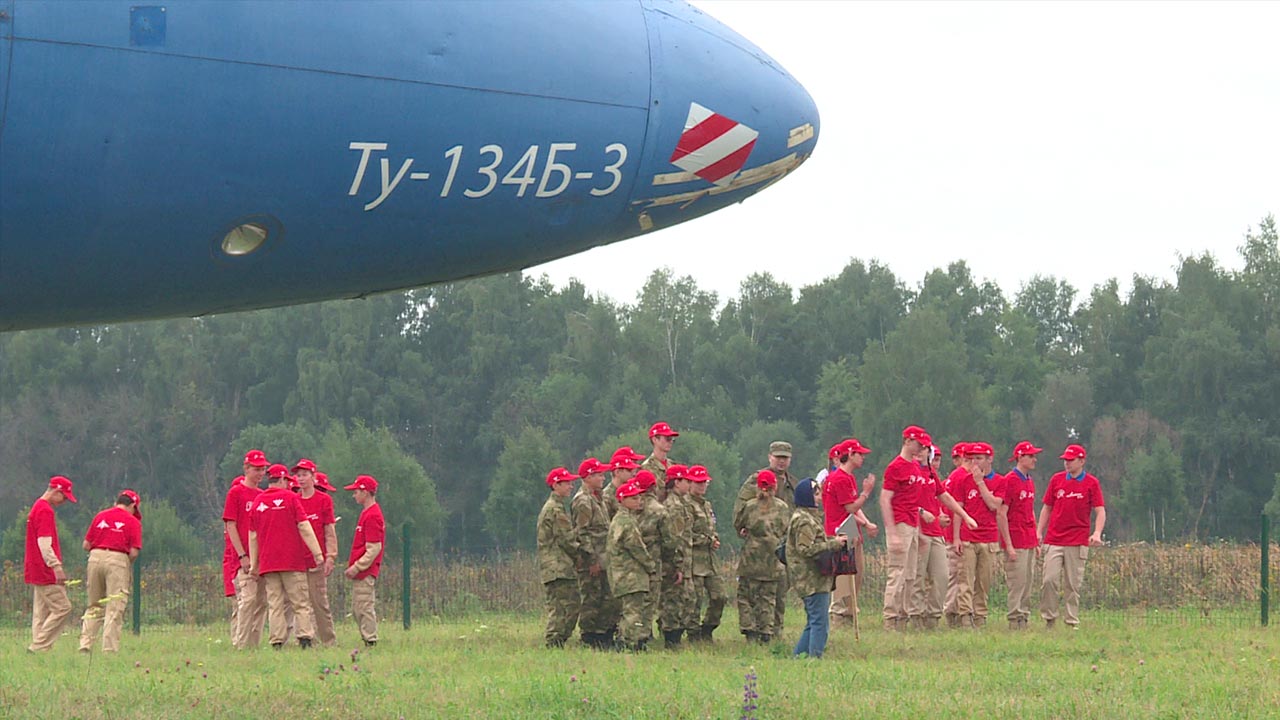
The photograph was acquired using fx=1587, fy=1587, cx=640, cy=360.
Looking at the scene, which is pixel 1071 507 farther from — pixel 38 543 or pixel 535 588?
pixel 38 543

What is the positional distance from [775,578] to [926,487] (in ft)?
6.86

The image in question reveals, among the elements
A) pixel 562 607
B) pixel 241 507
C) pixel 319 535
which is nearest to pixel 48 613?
pixel 241 507

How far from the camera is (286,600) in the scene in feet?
50.8

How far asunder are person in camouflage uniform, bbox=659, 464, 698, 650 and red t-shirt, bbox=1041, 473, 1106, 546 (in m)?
4.00

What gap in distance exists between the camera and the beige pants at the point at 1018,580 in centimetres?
1697

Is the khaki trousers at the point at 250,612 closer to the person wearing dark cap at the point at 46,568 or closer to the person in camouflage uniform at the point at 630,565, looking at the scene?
the person wearing dark cap at the point at 46,568

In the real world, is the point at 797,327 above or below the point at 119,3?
above

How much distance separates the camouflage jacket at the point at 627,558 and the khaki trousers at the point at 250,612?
3.86m

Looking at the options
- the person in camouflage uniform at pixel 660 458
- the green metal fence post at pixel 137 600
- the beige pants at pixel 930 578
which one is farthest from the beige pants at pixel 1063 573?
the green metal fence post at pixel 137 600

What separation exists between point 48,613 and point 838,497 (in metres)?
8.12

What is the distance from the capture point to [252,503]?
15.5m

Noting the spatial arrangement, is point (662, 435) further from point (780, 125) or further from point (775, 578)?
point (780, 125)

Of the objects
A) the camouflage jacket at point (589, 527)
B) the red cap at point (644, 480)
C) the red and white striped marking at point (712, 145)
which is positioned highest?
the red and white striped marking at point (712, 145)

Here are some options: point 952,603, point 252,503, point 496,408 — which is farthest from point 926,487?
point 496,408
